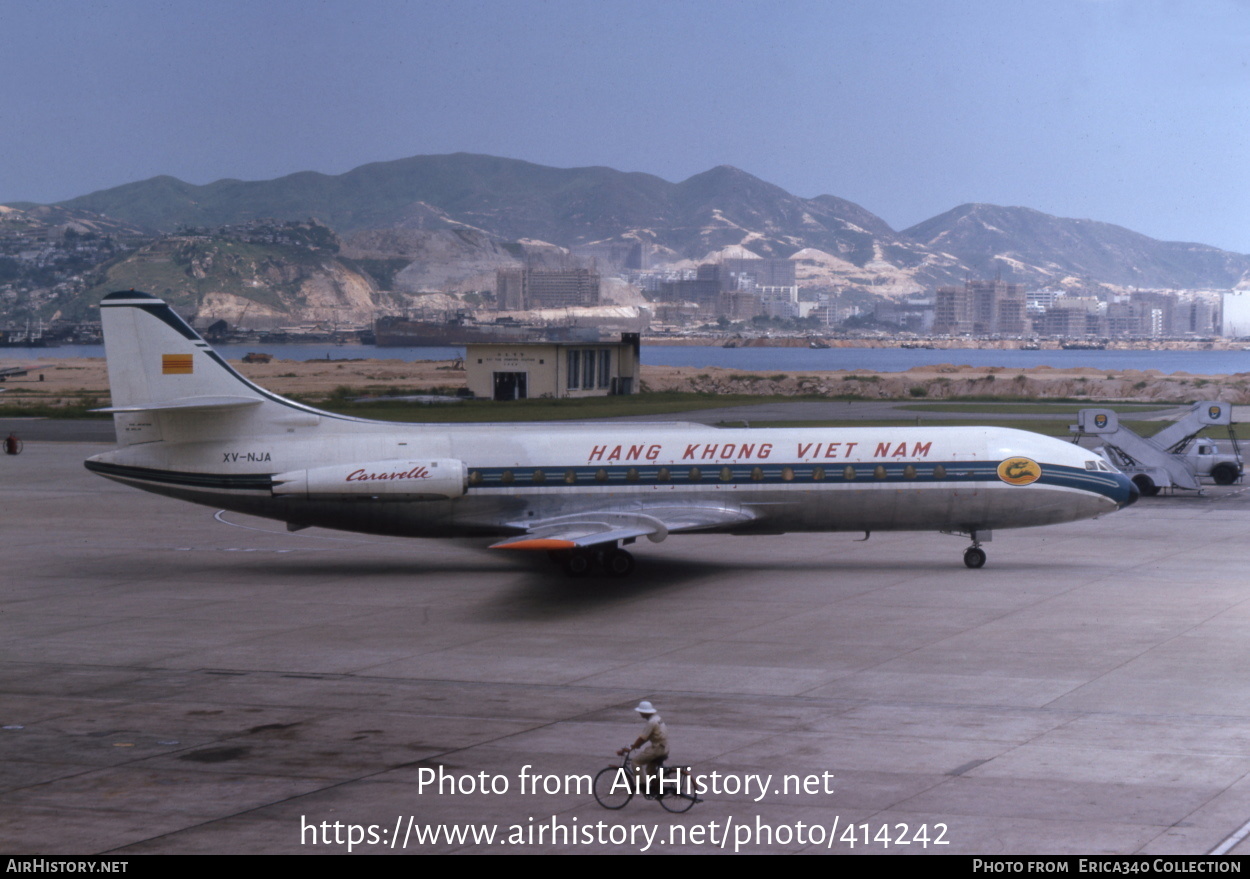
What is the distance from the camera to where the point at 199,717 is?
19688mm

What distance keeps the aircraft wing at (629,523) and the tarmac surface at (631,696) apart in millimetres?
1565

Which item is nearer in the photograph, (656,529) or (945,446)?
(656,529)

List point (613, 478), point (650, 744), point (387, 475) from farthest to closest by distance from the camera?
point (613, 478), point (387, 475), point (650, 744)

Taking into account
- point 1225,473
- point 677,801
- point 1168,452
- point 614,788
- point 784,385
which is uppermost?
point 784,385

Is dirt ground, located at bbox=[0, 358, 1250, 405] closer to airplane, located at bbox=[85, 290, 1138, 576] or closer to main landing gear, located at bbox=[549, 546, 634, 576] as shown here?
airplane, located at bbox=[85, 290, 1138, 576]

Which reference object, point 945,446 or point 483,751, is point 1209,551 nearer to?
point 945,446

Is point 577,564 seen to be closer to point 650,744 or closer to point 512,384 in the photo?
point 650,744

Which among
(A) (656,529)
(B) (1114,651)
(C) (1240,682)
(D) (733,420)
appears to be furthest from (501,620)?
(D) (733,420)

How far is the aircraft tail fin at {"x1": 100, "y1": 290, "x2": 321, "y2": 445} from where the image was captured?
3262cm

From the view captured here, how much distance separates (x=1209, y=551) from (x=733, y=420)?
132 feet

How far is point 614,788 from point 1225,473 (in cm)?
4616

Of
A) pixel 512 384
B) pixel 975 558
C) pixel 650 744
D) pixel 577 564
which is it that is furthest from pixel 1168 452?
pixel 512 384

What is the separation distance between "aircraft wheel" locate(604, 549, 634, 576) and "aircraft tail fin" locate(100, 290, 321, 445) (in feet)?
30.4

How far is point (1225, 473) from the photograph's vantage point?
52938 millimetres
